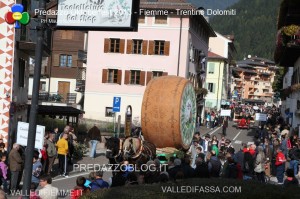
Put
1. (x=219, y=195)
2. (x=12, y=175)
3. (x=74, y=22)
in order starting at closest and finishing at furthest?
(x=74, y=22) < (x=219, y=195) < (x=12, y=175)

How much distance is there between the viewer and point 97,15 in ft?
29.5

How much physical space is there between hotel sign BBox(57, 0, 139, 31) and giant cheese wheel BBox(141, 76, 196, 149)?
13169mm

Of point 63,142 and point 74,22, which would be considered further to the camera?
point 63,142

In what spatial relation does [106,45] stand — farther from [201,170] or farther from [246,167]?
[201,170]

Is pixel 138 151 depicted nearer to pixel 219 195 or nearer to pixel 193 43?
pixel 219 195

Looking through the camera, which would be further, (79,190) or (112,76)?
(112,76)

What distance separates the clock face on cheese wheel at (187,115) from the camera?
75.2ft

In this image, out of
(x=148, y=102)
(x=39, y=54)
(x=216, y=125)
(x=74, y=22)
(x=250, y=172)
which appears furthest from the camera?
(x=216, y=125)

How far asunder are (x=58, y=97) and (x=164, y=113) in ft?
119

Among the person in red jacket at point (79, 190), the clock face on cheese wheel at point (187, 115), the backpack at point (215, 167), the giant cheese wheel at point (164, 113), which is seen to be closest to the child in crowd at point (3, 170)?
the person in red jacket at point (79, 190)

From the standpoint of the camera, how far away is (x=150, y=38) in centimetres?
4944

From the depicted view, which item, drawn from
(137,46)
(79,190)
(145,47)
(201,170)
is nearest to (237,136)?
(145,47)

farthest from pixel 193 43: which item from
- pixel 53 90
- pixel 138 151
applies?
pixel 138 151

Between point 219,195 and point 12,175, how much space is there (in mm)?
7464
